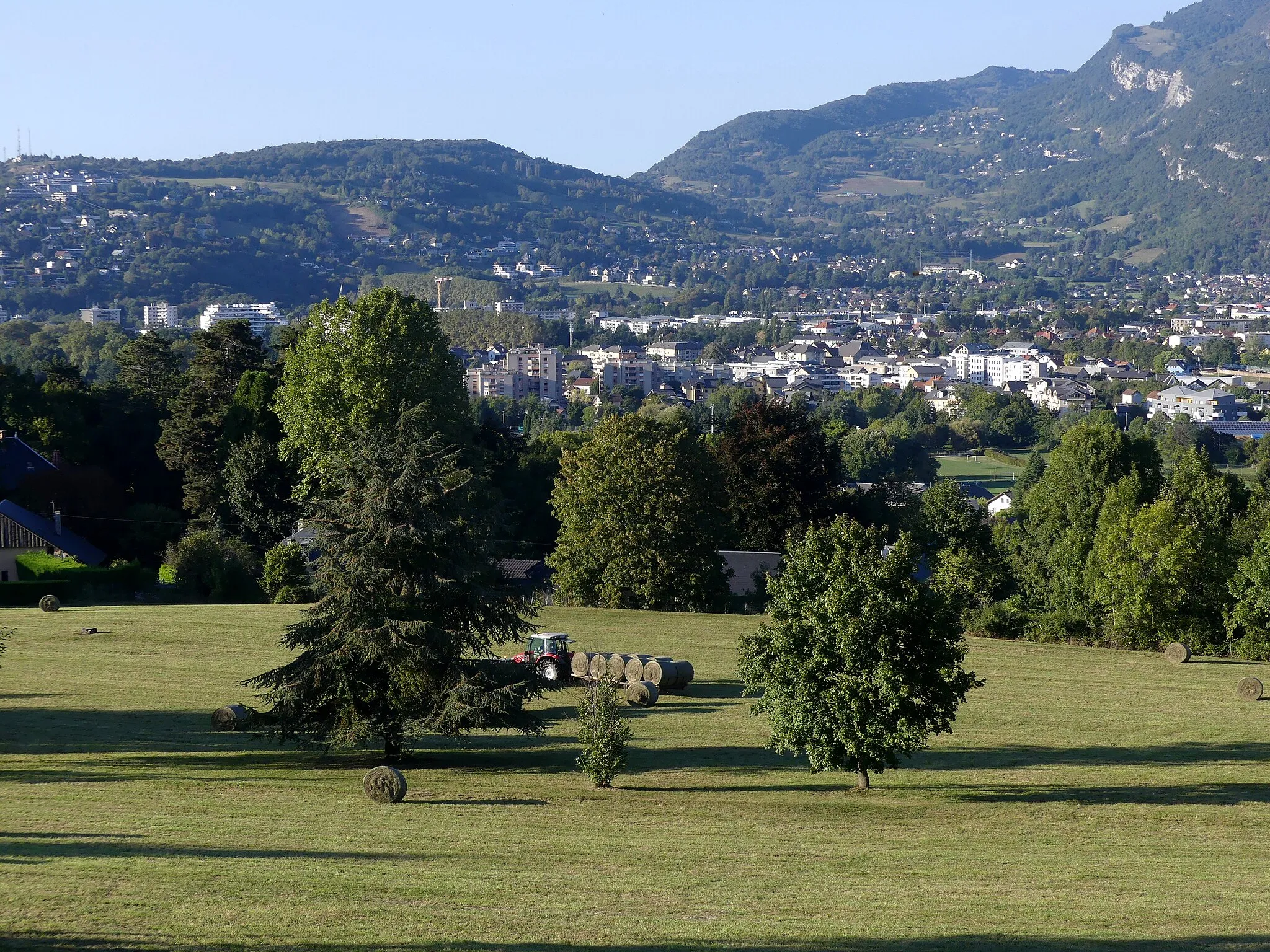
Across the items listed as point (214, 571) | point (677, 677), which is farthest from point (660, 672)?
point (214, 571)

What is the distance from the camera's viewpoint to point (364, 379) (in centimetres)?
5462

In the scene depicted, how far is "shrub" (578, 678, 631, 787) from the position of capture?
84.2 ft

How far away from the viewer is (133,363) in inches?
3054

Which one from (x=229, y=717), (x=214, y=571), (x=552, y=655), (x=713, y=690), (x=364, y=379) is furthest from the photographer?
(x=364, y=379)

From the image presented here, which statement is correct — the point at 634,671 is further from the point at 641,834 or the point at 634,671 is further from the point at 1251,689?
the point at 1251,689

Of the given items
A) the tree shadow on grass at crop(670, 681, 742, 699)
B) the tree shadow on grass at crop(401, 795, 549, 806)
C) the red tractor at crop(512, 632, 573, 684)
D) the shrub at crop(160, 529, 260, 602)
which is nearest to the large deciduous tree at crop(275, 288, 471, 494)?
the shrub at crop(160, 529, 260, 602)

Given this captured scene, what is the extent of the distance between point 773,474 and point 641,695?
2795cm

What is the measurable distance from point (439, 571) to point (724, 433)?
3736cm

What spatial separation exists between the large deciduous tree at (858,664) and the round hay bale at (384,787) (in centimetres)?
651

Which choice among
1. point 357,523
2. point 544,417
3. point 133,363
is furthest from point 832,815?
point 544,417

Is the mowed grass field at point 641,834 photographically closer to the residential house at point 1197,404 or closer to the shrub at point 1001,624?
the shrub at point 1001,624

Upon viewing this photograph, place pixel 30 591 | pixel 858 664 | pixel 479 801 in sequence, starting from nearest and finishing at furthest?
pixel 479 801 < pixel 858 664 < pixel 30 591

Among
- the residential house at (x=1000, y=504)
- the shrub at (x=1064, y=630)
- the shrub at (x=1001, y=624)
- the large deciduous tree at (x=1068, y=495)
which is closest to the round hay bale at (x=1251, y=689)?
the shrub at (x=1064, y=630)

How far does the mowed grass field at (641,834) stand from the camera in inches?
650
